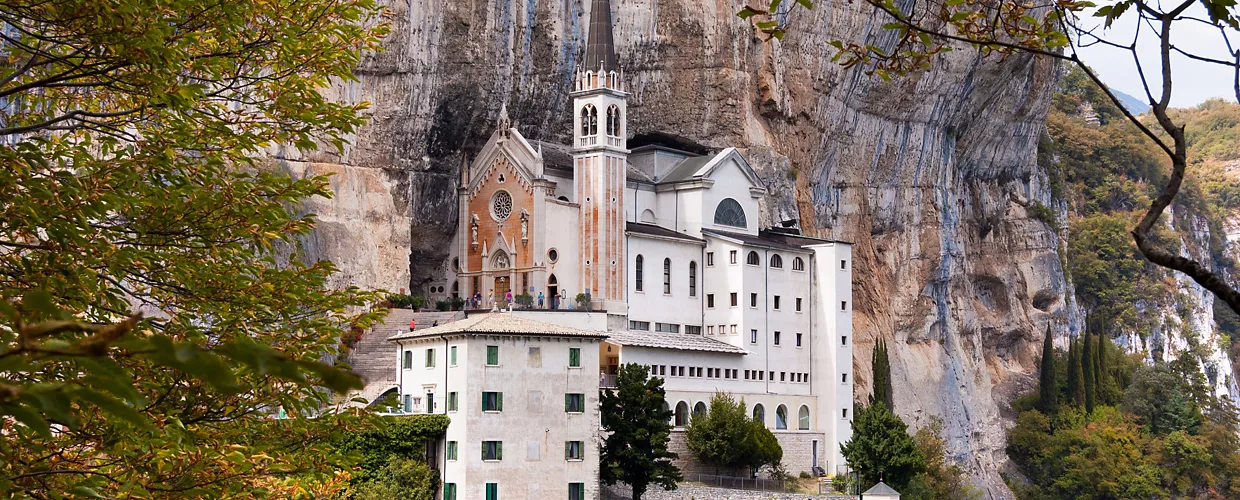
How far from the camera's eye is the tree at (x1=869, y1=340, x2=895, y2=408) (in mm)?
68250

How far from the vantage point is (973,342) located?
82.1 metres

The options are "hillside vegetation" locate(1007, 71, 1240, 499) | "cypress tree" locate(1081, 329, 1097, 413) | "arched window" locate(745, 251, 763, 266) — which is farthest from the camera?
"cypress tree" locate(1081, 329, 1097, 413)

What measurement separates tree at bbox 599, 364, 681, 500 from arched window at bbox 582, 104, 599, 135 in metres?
12.6

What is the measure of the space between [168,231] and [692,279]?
154ft

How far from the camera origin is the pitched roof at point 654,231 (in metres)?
60.9

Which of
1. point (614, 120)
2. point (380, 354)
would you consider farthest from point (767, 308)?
point (380, 354)

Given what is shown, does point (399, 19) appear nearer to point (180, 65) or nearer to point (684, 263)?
point (684, 263)

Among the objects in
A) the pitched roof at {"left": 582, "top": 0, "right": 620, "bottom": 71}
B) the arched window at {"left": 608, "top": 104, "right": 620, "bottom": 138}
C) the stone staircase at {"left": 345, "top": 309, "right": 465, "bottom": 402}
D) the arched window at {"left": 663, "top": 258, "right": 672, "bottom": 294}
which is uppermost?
the pitched roof at {"left": 582, "top": 0, "right": 620, "bottom": 71}

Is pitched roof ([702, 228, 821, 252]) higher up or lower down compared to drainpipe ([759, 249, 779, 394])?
higher up

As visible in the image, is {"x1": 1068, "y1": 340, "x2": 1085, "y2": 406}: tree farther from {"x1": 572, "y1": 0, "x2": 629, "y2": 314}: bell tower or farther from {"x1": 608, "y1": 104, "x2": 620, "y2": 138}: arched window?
{"x1": 608, "y1": 104, "x2": 620, "y2": 138}: arched window

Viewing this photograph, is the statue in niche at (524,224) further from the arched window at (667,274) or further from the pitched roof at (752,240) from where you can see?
the pitched roof at (752,240)

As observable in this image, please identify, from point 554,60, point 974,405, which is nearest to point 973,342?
point 974,405

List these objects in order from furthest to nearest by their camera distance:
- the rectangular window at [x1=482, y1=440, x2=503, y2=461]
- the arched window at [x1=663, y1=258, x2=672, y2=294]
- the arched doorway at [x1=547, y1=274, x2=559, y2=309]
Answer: the arched window at [x1=663, y1=258, x2=672, y2=294], the arched doorway at [x1=547, y1=274, x2=559, y2=309], the rectangular window at [x1=482, y1=440, x2=503, y2=461]

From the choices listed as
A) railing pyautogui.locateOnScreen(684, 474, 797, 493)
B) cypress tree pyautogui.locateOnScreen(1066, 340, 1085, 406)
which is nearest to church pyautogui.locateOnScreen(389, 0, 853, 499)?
railing pyautogui.locateOnScreen(684, 474, 797, 493)
